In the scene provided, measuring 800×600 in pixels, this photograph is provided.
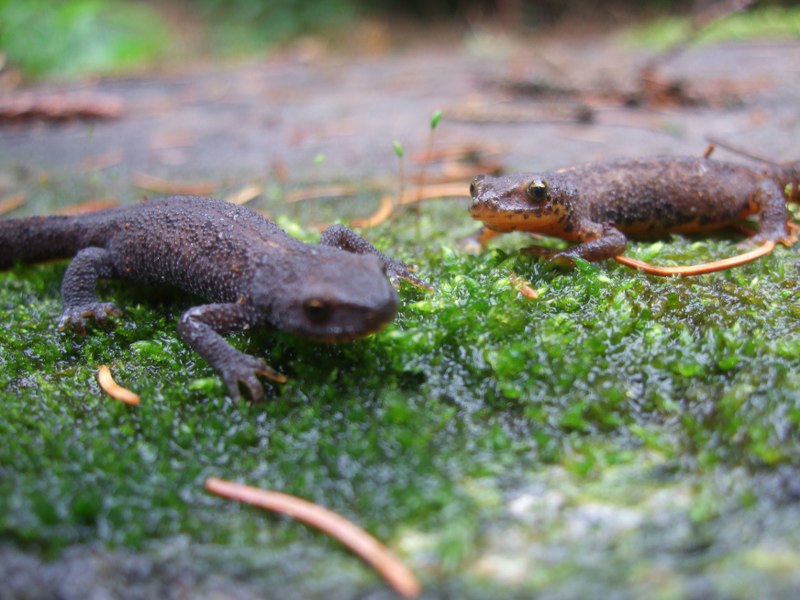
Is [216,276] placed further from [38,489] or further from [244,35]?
[244,35]

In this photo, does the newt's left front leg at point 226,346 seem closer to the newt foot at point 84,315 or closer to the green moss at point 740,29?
the newt foot at point 84,315

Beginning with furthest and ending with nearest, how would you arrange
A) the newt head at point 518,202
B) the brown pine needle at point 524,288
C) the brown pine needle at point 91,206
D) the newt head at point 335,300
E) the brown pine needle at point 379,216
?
the brown pine needle at point 91,206 → the brown pine needle at point 379,216 → the newt head at point 518,202 → the brown pine needle at point 524,288 → the newt head at point 335,300

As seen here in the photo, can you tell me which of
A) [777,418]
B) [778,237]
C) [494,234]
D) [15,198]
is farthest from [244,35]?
[777,418]

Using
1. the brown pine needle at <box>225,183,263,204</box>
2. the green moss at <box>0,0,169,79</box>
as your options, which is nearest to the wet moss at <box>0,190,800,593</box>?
the brown pine needle at <box>225,183,263,204</box>

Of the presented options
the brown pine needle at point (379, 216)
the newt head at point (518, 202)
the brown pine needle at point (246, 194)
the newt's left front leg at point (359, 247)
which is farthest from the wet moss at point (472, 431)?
the brown pine needle at point (246, 194)

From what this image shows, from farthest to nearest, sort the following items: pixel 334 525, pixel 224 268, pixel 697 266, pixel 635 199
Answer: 1. pixel 635 199
2. pixel 697 266
3. pixel 224 268
4. pixel 334 525

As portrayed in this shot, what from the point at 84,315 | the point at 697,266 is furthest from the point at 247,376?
the point at 697,266

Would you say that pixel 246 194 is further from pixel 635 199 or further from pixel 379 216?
pixel 635 199
